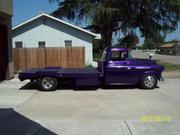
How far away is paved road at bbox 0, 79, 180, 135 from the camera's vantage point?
8820 millimetres

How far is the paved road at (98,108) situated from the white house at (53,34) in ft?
52.5

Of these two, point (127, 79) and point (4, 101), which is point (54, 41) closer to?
point (127, 79)

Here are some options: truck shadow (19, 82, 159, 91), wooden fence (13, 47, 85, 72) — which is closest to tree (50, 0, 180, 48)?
wooden fence (13, 47, 85, 72)

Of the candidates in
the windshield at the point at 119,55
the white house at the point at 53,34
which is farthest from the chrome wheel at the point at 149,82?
the white house at the point at 53,34

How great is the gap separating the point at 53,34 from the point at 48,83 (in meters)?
17.4

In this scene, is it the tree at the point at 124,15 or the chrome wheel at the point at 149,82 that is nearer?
the chrome wheel at the point at 149,82

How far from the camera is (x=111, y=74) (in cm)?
1633

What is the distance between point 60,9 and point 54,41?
8.80 m

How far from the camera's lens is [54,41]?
3325 centimetres

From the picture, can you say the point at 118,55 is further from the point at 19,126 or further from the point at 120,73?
the point at 19,126

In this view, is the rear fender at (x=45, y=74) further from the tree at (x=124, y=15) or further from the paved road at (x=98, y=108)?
the tree at (x=124, y=15)

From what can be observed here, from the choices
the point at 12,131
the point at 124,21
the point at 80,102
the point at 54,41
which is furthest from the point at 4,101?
the point at 124,21

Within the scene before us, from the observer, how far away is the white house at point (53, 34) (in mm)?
32844

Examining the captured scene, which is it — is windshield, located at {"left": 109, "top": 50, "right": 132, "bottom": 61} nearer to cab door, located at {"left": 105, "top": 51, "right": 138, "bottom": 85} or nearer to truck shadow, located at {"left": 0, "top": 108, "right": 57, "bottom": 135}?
cab door, located at {"left": 105, "top": 51, "right": 138, "bottom": 85}
